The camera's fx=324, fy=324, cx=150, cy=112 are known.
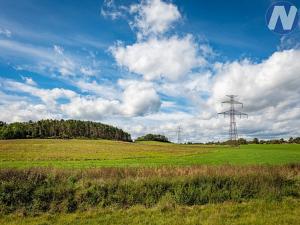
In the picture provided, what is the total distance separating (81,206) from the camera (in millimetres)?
14648

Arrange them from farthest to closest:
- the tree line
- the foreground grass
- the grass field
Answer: the tree line → the grass field → the foreground grass

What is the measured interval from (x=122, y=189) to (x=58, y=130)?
16149cm

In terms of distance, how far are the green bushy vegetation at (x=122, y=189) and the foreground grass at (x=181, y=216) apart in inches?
35.3

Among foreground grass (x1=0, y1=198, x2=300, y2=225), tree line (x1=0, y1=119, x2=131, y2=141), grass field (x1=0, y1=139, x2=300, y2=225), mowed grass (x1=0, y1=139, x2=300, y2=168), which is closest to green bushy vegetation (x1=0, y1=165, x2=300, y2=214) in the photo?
grass field (x1=0, y1=139, x2=300, y2=225)

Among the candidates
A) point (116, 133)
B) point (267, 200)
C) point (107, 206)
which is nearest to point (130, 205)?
point (107, 206)

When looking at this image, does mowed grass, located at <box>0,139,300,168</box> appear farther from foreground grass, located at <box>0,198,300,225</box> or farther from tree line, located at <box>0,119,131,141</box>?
tree line, located at <box>0,119,131,141</box>

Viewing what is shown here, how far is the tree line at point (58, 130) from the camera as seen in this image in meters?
142

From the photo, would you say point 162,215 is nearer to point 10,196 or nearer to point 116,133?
point 10,196

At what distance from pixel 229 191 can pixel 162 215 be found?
18.3 feet

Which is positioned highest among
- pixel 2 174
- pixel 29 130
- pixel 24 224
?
pixel 29 130

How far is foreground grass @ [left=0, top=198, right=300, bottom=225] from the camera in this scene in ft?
39.5

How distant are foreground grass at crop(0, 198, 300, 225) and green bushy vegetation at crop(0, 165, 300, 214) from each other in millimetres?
896

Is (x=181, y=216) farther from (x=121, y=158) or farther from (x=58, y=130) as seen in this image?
(x=58, y=130)

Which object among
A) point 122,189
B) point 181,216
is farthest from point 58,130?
point 181,216
